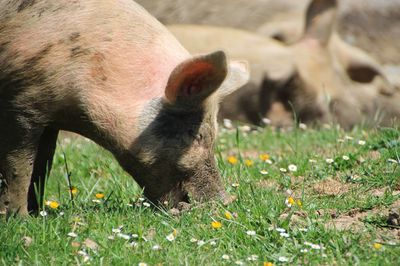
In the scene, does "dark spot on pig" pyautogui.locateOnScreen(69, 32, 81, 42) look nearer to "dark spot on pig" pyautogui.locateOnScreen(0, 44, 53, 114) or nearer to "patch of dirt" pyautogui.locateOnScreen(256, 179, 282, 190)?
"dark spot on pig" pyautogui.locateOnScreen(0, 44, 53, 114)

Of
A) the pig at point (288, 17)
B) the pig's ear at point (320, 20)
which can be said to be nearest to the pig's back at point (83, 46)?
the pig's ear at point (320, 20)

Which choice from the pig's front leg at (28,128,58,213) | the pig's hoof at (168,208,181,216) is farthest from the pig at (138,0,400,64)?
the pig's hoof at (168,208,181,216)

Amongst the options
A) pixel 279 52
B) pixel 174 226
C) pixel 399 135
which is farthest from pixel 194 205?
pixel 279 52

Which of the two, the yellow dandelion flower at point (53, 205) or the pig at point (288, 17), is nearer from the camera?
the yellow dandelion flower at point (53, 205)

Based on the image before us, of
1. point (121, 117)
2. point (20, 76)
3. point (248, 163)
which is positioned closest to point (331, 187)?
A: point (248, 163)

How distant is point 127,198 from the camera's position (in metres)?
6.23

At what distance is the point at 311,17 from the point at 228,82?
6.10 meters

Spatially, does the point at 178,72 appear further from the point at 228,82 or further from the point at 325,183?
the point at 325,183

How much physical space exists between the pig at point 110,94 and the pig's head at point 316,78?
20.0 ft

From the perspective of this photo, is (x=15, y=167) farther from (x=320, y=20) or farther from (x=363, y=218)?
(x=320, y=20)

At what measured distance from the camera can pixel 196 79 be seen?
17.9 ft

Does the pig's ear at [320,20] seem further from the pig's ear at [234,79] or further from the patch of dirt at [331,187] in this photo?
the patch of dirt at [331,187]

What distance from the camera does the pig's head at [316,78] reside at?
468 inches

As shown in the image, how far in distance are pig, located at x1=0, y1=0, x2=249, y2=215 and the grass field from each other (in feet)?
0.88
